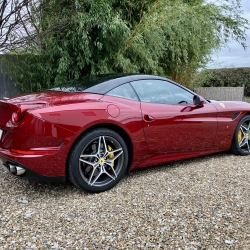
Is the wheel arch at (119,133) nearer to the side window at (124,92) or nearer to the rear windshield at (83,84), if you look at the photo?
the side window at (124,92)

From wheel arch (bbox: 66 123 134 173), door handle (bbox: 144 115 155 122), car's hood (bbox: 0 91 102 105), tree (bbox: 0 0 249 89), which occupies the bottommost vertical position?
wheel arch (bbox: 66 123 134 173)

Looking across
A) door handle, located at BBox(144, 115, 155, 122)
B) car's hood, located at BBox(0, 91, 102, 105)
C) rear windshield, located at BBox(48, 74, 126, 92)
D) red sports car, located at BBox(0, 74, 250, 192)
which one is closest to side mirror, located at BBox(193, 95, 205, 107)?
red sports car, located at BBox(0, 74, 250, 192)

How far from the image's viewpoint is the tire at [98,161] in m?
2.29

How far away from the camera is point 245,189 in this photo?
2.50 metres

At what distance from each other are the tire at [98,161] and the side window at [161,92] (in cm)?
60

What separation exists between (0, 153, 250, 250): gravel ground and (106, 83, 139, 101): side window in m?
0.85

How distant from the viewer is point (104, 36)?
424cm

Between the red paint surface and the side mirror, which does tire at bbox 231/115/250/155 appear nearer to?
the red paint surface

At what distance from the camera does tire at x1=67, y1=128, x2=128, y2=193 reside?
2.29 metres

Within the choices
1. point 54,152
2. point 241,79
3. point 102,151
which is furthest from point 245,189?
point 241,79

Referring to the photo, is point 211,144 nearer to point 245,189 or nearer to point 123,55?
point 245,189

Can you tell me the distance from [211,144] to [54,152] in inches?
77.9

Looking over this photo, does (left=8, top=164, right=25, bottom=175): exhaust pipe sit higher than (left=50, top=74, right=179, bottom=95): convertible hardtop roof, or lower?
lower

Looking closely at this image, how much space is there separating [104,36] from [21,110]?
251 centimetres
